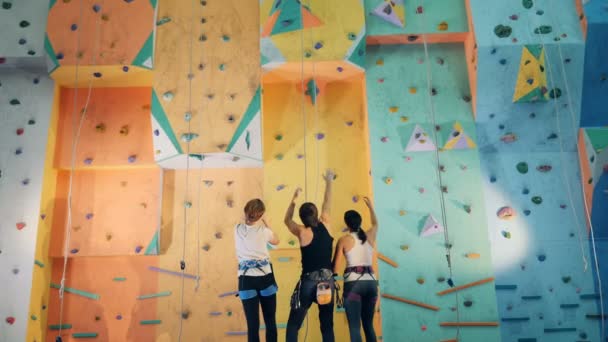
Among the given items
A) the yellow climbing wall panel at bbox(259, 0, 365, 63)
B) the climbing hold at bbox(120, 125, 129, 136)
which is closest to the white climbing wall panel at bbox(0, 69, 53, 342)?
the climbing hold at bbox(120, 125, 129, 136)

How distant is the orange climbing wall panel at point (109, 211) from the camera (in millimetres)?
4789

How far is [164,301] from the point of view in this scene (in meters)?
4.73

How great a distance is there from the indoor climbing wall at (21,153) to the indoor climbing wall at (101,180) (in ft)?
0.46

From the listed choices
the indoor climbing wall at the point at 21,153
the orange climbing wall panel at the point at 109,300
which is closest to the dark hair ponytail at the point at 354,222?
the orange climbing wall panel at the point at 109,300

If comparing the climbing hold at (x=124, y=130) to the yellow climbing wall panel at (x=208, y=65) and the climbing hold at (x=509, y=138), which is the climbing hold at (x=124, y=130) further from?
the climbing hold at (x=509, y=138)

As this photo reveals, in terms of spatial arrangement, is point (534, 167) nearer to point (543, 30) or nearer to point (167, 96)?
point (543, 30)

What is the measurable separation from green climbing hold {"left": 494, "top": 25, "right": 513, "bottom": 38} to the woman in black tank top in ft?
9.42

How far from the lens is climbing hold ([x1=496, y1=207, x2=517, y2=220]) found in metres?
4.66

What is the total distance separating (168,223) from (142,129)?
3.43 feet

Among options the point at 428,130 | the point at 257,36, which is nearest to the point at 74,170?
the point at 257,36

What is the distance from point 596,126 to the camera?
16.0ft

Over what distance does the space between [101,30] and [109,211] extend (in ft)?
6.01

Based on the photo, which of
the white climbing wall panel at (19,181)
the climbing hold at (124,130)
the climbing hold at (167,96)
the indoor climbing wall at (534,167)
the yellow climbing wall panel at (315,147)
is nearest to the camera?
the white climbing wall panel at (19,181)

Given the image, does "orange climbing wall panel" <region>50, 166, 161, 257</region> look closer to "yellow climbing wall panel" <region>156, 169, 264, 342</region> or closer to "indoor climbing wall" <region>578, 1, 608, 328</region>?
"yellow climbing wall panel" <region>156, 169, 264, 342</region>
